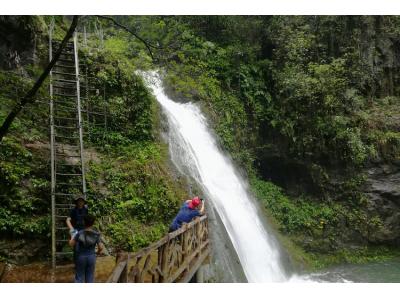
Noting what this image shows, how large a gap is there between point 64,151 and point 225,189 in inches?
201

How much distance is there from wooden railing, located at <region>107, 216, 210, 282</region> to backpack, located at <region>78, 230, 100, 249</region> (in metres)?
0.56

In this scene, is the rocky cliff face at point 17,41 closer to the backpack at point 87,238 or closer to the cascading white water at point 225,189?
the cascading white water at point 225,189

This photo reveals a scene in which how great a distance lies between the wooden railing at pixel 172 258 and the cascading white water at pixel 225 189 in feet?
7.90

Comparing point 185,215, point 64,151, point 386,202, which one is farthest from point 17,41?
point 386,202

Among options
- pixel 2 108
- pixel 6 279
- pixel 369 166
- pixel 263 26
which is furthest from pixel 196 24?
pixel 6 279

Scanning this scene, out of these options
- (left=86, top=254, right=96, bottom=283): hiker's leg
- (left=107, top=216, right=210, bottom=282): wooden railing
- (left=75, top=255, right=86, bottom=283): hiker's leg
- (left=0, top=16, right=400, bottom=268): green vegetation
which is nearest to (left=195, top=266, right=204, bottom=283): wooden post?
(left=107, top=216, right=210, bottom=282): wooden railing

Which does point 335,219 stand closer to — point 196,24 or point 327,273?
point 327,273

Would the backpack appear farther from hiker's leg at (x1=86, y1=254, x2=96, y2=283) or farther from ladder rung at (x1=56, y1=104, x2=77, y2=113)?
ladder rung at (x1=56, y1=104, x2=77, y2=113)

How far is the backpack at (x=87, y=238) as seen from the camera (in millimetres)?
4766

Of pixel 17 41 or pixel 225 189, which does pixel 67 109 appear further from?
pixel 225 189

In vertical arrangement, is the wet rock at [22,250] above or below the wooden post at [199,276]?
above

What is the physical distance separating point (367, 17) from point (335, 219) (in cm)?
826

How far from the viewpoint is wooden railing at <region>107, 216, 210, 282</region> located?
4238mm

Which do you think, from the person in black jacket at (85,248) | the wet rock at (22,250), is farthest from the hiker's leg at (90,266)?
the wet rock at (22,250)
